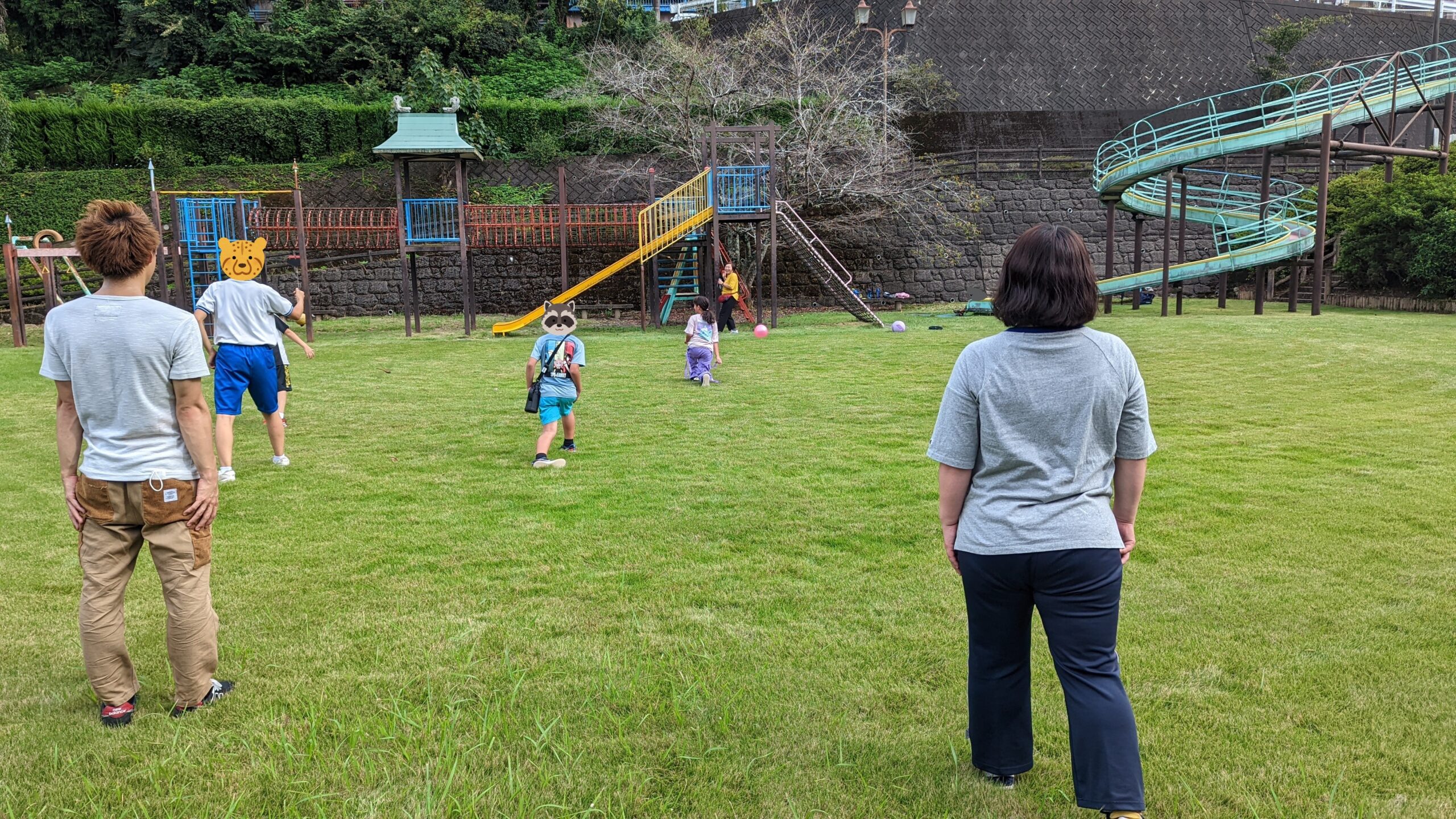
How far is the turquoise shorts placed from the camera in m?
7.31

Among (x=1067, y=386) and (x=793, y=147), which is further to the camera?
(x=793, y=147)

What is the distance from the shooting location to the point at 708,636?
405 centimetres

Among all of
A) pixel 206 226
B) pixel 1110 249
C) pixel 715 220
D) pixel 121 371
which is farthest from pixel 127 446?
pixel 1110 249

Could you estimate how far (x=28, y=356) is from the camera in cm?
1530

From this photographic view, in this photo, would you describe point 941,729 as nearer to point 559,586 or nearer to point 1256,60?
point 559,586

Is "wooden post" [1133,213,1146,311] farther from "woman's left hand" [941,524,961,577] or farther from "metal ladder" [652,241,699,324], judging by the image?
"woman's left hand" [941,524,961,577]

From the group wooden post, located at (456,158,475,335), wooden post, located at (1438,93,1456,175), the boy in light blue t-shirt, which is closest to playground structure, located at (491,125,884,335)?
wooden post, located at (456,158,475,335)

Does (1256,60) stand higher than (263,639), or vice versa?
(1256,60)

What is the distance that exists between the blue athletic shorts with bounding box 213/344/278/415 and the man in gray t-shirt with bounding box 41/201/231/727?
3769mm

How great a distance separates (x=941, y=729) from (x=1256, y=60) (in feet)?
113

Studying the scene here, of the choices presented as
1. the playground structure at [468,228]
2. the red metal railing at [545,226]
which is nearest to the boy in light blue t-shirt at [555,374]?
the playground structure at [468,228]

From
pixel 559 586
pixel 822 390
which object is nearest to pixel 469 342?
pixel 822 390

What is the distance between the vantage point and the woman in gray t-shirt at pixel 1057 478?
2.51 metres

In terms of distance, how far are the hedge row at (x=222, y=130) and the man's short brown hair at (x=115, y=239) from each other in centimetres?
2468
